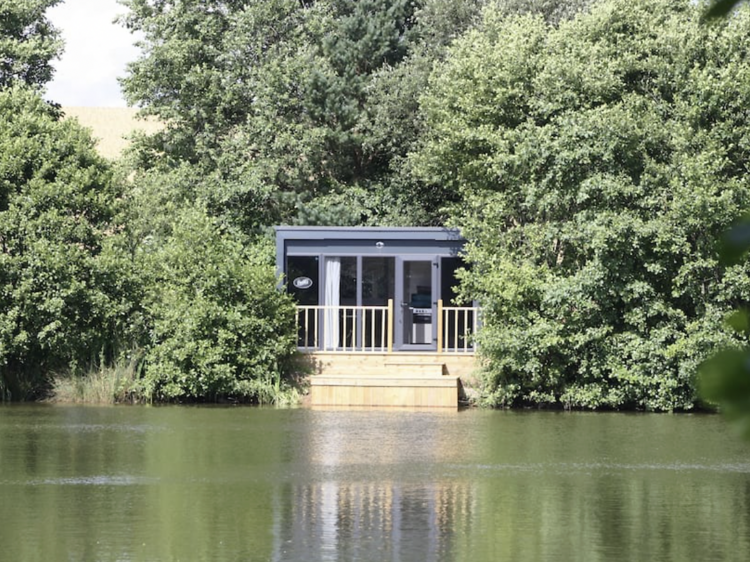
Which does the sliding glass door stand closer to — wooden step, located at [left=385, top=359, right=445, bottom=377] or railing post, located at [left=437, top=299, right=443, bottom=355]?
railing post, located at [left=437, top=299, right=443, bottom=355]

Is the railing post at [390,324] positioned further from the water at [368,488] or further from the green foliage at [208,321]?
→ the water at [368,488]

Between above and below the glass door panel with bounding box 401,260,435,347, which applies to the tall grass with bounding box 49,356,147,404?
below

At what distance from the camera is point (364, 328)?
20531 mm

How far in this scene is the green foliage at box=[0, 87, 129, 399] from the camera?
18.3m

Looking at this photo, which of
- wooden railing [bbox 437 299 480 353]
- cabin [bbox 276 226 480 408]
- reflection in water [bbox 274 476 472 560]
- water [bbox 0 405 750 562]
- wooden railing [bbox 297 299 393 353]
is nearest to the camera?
reflection in water [bbox 274 476 472 560]

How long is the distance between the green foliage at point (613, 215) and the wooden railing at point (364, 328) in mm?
1179

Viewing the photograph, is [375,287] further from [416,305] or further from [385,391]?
[385,391]

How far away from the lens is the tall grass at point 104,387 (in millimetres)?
18562

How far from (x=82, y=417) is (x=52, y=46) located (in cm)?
1125

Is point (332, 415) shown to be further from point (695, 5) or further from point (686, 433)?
point (695, 5)

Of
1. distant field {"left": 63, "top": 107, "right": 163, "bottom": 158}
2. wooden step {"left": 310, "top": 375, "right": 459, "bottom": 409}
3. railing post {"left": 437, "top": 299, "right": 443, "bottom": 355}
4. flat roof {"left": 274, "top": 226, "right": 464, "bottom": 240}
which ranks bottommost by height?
wooden step {"left": 310, "top": 375, "right": 459, "bottom": 409}

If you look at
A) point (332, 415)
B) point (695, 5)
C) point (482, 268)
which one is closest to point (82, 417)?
point (332, 415)

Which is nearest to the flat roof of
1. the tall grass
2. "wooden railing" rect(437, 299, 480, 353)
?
"wooden railing" rect(437, 299, 480, 353)

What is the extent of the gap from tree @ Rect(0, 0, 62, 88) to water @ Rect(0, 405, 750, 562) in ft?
33.8
